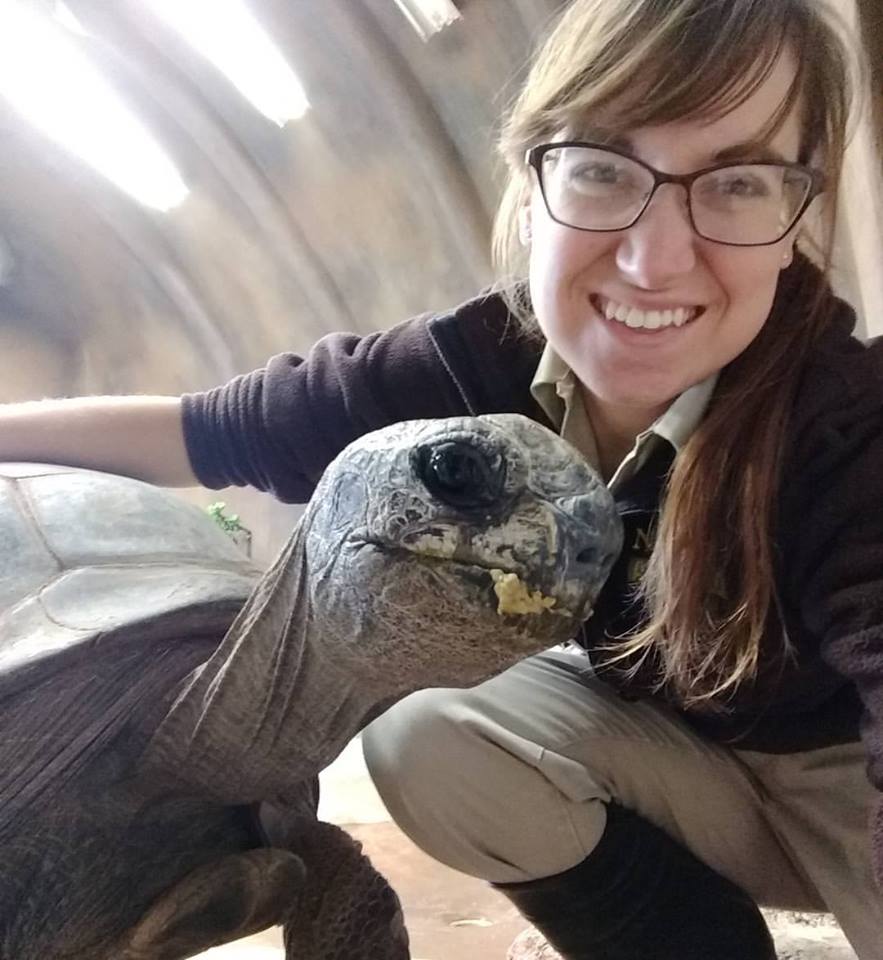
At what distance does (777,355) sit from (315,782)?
66cm

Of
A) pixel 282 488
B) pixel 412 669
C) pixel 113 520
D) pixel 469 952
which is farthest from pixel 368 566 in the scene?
pixel 469 952

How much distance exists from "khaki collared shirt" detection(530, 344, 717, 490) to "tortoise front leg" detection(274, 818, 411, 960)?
48 cm

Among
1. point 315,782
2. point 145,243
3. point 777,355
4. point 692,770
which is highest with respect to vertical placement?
point 145,243

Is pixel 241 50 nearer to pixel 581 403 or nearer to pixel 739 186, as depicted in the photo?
pixel 581 403

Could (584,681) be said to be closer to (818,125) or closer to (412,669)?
(412,669)

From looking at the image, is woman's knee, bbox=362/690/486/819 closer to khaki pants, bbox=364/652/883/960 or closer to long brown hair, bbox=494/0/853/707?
khaki pants, bbox=364/652/883/960

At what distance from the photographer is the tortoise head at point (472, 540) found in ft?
2.08

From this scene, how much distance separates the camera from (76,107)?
3533 millimetres

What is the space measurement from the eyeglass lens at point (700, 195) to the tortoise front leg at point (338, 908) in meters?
0.68

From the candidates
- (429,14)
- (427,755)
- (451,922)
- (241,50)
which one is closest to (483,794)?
(427,755)

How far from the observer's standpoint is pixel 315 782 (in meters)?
1.13

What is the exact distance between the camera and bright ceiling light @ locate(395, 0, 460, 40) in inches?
98.0

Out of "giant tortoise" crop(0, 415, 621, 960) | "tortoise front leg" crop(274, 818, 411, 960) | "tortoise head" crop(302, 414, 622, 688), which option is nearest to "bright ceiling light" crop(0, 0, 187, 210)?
"giant tortoise" crop(0, 415, 621, 960)

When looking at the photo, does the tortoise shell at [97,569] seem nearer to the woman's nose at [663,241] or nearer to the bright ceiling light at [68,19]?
the woman's nose at [663,241]
